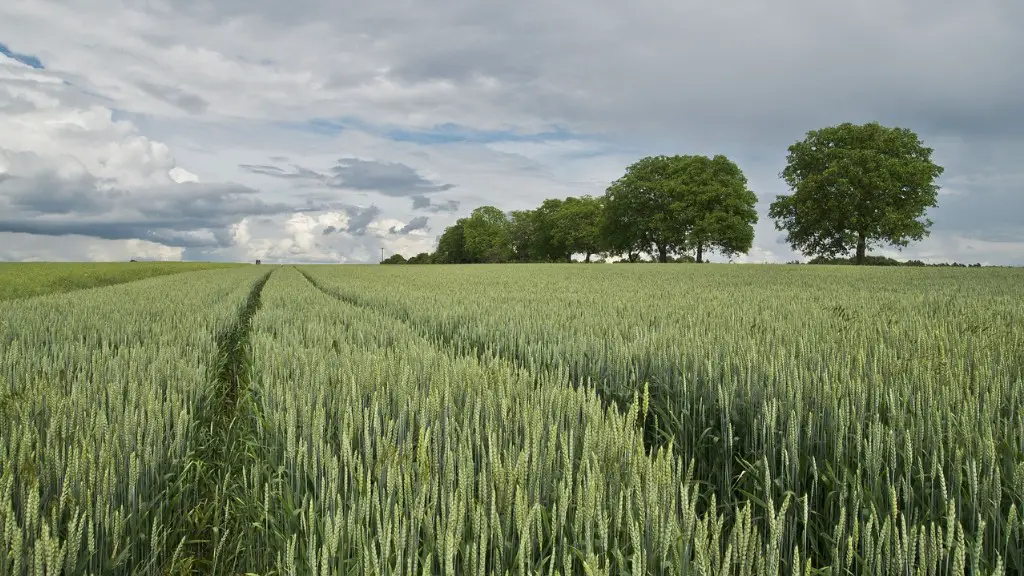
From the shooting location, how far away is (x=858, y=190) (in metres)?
41.3

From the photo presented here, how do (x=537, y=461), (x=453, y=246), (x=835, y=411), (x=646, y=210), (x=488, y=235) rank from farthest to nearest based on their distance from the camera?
(x=453, y=246), (x=488, y=235), (x=646, y=210), (x=835, y=411), (x=537, y=461)

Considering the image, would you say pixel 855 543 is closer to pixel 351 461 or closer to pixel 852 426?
pixel 852 426

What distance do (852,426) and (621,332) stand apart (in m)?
3.32

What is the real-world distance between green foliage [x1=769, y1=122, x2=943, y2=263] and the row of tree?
7cm

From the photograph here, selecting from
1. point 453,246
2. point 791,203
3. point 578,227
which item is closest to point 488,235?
point 453,246

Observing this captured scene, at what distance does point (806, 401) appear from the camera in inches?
128

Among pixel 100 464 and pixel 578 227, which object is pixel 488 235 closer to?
pixel 578 227

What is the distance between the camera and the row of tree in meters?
41.1

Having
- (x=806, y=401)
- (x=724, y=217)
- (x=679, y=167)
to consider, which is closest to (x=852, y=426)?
(x=806, y=401)

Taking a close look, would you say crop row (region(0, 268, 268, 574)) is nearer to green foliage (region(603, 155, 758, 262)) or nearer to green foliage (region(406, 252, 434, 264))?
green foliage (region(603, 155, 758, 262))

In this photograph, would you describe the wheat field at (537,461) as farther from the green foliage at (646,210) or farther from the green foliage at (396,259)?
the green foliage at (396,259)

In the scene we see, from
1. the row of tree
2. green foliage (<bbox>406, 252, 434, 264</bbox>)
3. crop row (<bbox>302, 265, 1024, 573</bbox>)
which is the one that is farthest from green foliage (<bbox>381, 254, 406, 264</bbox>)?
crop row (<bbox>302, 265, 1024, 573</bbox>)

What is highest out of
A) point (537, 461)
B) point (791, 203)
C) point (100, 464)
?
point (791, 203)

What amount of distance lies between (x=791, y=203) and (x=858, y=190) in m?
4.67
